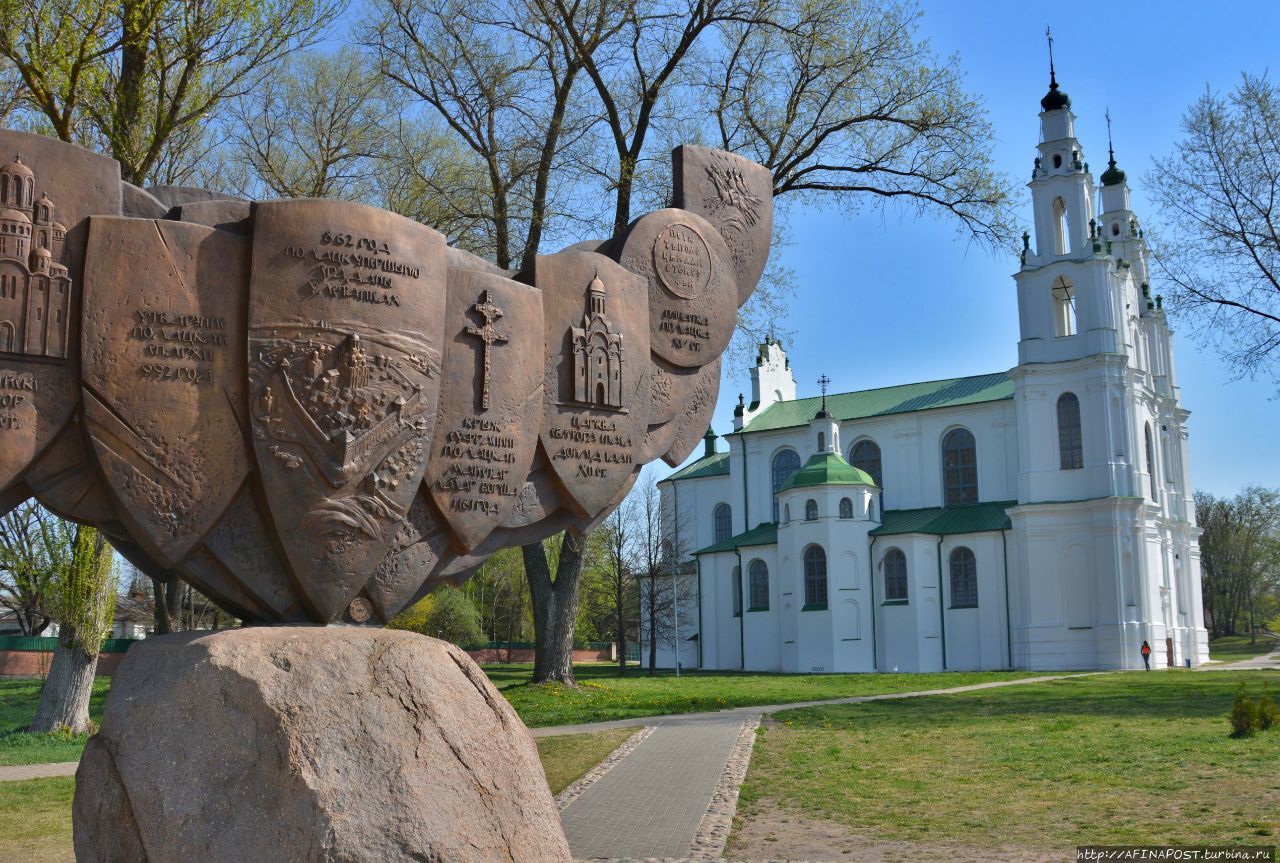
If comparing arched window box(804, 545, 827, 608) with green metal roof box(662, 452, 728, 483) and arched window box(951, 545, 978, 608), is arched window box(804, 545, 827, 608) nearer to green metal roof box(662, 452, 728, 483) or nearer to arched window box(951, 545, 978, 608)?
arched window box(951, 545, 978, 608)

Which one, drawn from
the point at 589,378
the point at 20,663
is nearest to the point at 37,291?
the point at 589,378

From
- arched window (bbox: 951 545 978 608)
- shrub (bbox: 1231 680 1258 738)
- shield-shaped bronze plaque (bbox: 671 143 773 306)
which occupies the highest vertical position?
shield-shaped bronze plaque (bbox: 671 143 773 306)

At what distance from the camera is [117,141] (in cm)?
1450

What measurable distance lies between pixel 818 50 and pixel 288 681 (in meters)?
17.1

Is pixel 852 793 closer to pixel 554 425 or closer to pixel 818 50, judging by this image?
pixel 554 425

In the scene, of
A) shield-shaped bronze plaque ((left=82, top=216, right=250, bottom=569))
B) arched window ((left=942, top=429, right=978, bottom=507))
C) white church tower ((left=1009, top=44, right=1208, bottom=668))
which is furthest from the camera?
arched window ((left=942, top=429, right=978, bottom=507))

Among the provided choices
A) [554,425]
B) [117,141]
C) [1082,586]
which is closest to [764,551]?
[1082,586]

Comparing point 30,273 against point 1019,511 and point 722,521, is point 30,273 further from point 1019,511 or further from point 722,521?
point 722,521

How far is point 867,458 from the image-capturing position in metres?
51.5

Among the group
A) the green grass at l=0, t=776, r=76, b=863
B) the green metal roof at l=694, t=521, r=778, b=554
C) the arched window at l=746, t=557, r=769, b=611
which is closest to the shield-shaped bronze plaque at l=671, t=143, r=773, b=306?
the green grass at l=0, t=776, r=76, b=863

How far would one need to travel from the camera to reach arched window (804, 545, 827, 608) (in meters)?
46.2

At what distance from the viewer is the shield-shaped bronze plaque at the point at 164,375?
5.38 metres

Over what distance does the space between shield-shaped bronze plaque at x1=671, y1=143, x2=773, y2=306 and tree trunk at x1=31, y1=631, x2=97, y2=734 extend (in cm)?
1262

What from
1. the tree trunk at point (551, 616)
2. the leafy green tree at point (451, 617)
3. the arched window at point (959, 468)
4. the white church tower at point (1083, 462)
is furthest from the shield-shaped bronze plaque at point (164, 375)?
the arched window at point (959, 468)
